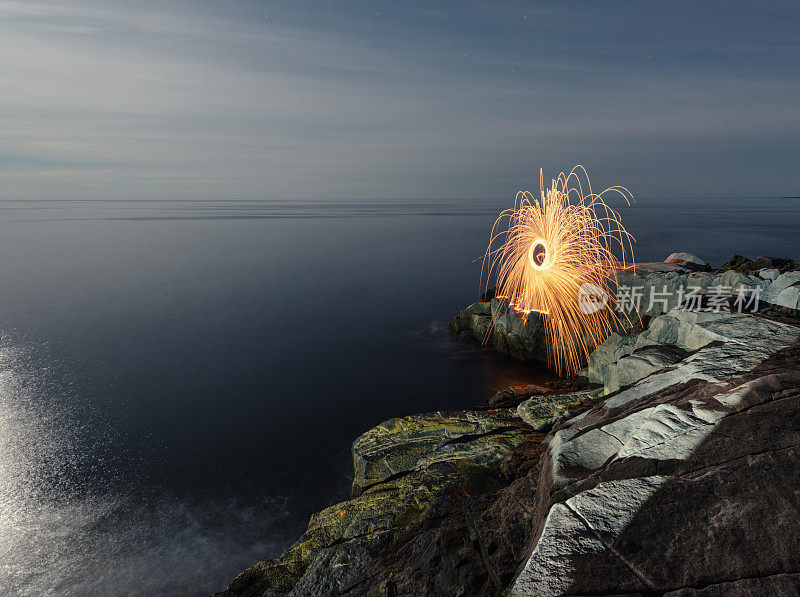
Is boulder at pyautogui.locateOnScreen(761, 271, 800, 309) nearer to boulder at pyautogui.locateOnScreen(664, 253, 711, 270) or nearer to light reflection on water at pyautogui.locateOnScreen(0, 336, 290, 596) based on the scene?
light reflection on water at pyautogui.locateOnScreen(0, 336, 290, 596)

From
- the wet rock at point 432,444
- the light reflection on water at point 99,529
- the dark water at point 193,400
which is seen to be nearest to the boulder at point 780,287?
the wet rock at point 432,444

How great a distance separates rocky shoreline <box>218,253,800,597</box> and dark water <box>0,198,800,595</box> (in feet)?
22.4

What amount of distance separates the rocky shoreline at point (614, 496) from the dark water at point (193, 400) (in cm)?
684

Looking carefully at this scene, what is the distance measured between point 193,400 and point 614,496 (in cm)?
2492

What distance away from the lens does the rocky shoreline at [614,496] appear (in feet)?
18.2

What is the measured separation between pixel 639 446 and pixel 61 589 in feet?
54.8

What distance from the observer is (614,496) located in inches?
254

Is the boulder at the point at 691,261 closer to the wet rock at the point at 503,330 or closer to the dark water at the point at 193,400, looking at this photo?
the wet rock at the point at 503,330

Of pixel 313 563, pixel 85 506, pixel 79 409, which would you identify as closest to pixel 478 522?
pixel 313 563

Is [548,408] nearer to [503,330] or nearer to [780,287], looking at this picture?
[780,287]

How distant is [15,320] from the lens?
4147 centimetres

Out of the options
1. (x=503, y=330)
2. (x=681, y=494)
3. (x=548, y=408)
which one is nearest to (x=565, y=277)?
(x=503, y=330)

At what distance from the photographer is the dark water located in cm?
1509

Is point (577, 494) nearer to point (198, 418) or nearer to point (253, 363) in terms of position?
point (198, 418)
